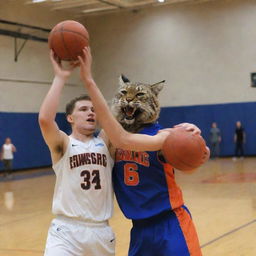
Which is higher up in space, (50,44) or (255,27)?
(255,27)

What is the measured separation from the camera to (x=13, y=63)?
22.2 metres

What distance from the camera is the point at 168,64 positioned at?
82.6 feet

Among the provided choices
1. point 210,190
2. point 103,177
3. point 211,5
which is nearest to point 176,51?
point 211,5

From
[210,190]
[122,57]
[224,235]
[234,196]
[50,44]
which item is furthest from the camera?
[122,57]

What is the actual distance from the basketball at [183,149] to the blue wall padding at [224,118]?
67.6ft

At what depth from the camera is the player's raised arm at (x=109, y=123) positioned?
11.2ft

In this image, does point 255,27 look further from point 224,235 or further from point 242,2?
point 224,235

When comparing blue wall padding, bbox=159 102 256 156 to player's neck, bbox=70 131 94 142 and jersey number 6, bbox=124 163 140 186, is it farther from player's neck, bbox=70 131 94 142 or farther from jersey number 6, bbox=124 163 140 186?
jersey number 6, bbox=124 163 140 186

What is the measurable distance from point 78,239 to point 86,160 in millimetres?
656

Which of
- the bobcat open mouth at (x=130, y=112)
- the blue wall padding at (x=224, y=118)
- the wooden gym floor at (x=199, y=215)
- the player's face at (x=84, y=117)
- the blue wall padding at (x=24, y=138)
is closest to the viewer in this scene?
the bobcat open mouth at (x=130, y=112)

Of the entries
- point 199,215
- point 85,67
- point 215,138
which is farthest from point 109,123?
point 215,138

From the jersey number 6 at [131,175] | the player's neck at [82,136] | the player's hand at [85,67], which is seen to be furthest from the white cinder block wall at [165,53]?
the player's hand at [85,67]

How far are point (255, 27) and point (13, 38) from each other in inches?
453

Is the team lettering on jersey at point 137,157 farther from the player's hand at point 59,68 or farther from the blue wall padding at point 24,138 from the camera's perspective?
the blue wall padding at point 24,138
